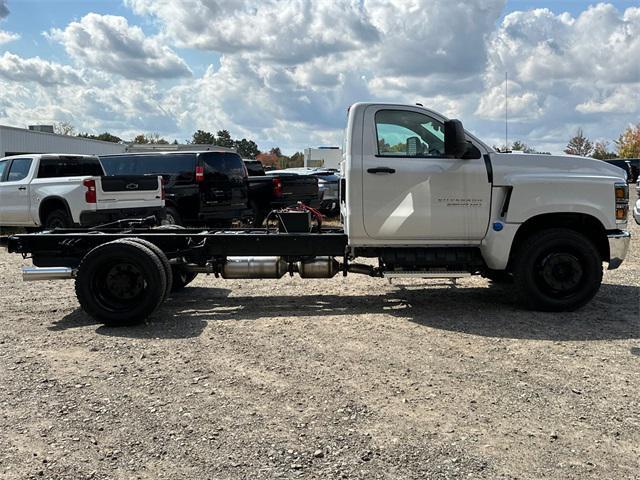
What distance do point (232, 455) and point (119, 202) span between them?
6904 mm

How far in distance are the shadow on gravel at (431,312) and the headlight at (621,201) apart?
3.54 feet

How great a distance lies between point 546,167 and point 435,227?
1382mm

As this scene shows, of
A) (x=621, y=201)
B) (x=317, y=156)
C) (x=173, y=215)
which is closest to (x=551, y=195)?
(x=621, y=201)

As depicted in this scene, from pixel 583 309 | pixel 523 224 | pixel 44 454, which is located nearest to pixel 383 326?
pixel 523 224

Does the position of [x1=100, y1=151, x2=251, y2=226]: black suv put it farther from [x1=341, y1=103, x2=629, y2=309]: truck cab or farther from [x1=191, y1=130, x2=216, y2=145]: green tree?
[x1=191, y1=130, x2=216, y2=145]: green tree

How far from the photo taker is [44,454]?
328 centimetres

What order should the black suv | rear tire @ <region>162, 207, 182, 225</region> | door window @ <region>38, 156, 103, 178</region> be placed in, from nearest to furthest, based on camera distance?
rear tire @ <region>162, 207, 182, 225</region>
door window @ <region>38, 156, 103, 178</region>
the black suv

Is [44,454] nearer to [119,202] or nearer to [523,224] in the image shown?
[523,224]

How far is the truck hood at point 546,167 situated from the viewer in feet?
20.0

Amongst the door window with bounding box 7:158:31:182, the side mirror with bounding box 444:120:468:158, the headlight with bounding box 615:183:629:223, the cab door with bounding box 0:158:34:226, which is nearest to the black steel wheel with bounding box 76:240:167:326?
the side mirror with bounding box 444:120:468:158

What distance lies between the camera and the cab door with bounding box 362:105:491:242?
6.04 m

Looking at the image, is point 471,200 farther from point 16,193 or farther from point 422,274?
point 16,193

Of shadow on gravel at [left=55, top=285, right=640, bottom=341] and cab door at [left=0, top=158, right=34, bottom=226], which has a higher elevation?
cab door at [left=0, top=158, right=34, bottom=226]

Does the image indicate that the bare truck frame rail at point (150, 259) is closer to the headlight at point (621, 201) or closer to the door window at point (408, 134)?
the door window at point (408, 134)
